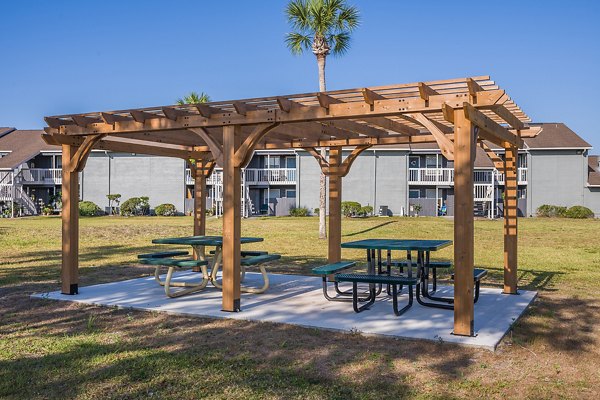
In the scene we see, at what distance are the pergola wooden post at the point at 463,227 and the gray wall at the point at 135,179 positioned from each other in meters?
34.9

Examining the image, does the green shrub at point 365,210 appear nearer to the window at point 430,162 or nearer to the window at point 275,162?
the window at point 430,162

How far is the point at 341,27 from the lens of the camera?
898 inches

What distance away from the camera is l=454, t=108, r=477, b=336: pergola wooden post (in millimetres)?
6699

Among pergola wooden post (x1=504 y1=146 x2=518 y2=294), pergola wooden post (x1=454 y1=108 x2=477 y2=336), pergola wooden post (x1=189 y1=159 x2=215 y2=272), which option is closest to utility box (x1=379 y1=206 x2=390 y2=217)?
pergola wooden post (x1=189 y1=159 x2=215 y2=272)

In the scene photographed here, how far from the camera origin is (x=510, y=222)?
32.0ft

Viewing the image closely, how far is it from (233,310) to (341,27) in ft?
55.8

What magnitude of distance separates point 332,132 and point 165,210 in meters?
30.3

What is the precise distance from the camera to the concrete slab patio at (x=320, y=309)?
7039 millimetres

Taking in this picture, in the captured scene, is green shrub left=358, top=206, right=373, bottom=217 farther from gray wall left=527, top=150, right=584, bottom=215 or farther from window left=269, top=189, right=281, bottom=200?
gray wall left=527, top=150, right=584, bottom=215

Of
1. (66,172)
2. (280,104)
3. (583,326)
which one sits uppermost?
(280,104)

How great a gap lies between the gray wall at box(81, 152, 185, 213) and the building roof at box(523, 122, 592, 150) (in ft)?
76.9

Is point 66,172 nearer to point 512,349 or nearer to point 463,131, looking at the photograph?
point 463,131

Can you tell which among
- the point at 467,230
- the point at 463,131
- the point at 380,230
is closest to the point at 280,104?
the point at 463,131

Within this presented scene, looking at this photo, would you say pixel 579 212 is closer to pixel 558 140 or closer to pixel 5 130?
pixel 558 140
